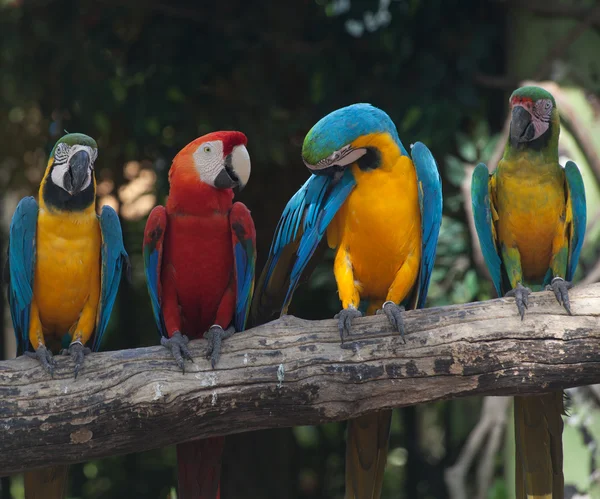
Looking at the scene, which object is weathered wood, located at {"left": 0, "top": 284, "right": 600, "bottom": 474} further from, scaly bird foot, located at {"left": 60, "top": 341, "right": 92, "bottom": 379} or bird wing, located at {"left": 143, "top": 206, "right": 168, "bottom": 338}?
bird wing, located at {"left": 143, "top": 206, "right": 168, "bottom": 338}

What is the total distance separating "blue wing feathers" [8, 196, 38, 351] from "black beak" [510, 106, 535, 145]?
1.70 m

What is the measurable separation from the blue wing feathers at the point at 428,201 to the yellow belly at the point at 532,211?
1.10 ft

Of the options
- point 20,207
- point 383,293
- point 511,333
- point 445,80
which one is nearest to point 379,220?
point 383,293

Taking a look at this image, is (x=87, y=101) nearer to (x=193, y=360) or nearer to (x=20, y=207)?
(x=20, y=207)

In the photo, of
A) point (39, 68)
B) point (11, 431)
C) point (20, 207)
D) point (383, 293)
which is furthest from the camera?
point (39, 68)

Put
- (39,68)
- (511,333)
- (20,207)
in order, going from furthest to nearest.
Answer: (39,68) < (20,207) < (511,333)

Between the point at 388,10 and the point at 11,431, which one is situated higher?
the point at 388,10

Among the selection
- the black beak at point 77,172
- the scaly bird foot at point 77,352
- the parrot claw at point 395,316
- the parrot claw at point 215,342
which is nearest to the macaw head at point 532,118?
the parrot claw at point 395,316

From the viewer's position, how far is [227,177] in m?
2.77

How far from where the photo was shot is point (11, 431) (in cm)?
240

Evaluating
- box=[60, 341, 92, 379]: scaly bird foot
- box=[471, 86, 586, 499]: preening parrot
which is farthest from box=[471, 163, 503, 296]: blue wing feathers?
box=[60, 341, 92, 379]: scaly bird foot

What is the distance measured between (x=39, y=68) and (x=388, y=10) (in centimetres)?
200

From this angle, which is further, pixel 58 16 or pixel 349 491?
pixel 58 16

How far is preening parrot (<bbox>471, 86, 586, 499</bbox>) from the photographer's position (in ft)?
9.12
